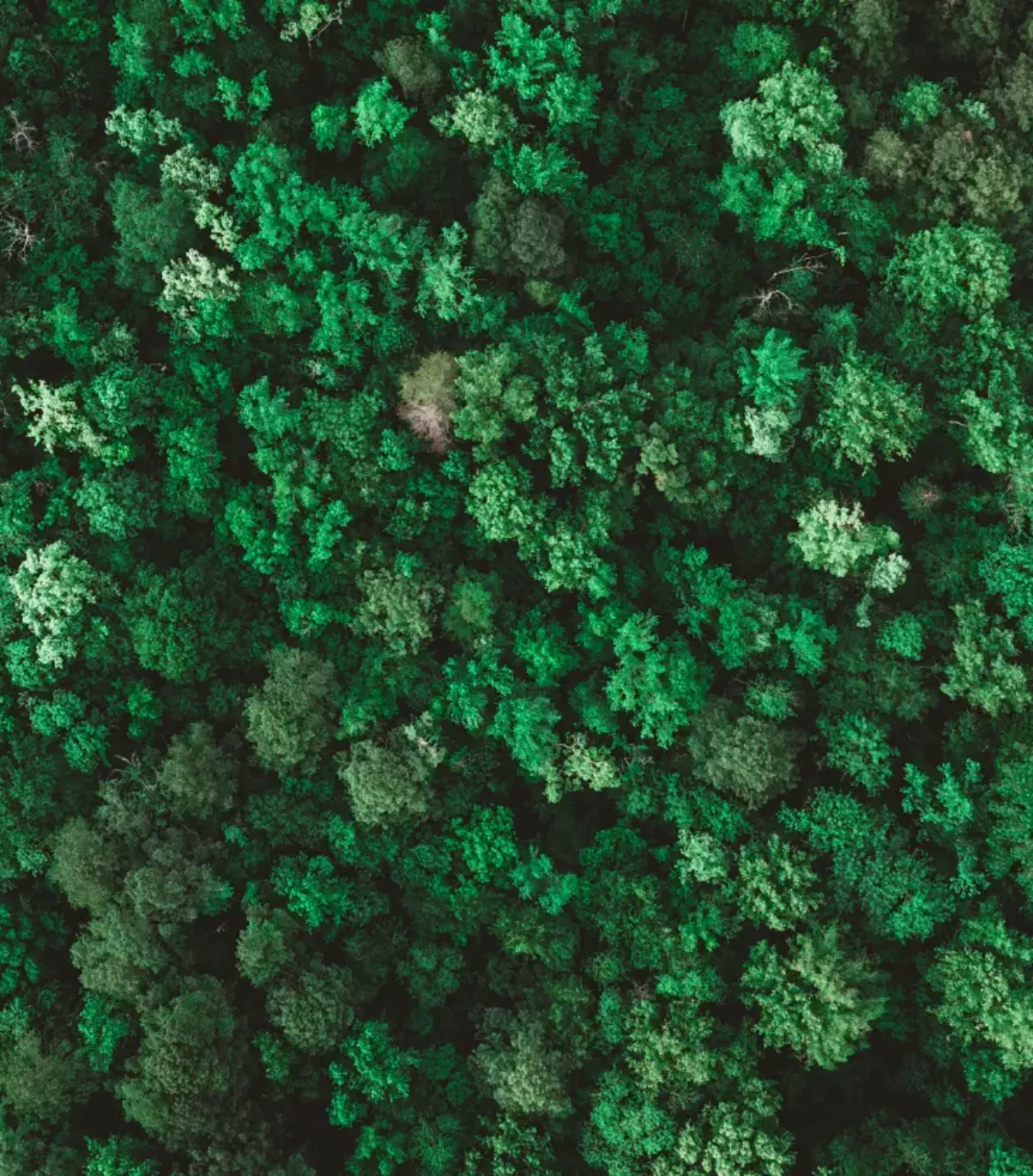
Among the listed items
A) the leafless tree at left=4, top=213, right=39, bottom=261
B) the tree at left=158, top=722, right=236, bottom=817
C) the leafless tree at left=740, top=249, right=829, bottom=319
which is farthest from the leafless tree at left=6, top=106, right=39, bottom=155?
the leafless tree at left=740, top=249, right=829, bottom=319

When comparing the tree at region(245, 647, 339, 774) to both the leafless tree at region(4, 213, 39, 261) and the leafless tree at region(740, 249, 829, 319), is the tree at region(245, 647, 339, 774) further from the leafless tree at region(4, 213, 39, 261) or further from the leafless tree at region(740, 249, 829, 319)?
the leafless tree at region(740, 249, 829, 319)

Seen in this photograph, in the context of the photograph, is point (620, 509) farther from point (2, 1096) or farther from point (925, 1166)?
point (2, 1096)

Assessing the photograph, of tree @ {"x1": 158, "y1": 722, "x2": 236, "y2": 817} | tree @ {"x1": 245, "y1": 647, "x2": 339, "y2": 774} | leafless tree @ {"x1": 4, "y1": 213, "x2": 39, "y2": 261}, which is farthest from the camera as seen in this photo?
leafless tree @ {"x1": 4, "y1": 213, "x2": 39, "y2": 261}

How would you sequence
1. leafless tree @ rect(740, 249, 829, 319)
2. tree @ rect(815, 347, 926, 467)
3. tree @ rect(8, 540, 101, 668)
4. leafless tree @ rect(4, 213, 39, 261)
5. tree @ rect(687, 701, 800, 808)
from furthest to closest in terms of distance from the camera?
1. leafless tree @ rect(740, 249, 829, 319)
2. leafless tree @ rect(4, 213, 39, 261)
3. tree @ rect(815, 347, 926, 467)
4. tree @ rect(687, 701, 800, 808)
5. tree @ rect(8, 540, 101, 668)

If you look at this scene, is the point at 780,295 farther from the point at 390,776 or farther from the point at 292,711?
the point at 292,711

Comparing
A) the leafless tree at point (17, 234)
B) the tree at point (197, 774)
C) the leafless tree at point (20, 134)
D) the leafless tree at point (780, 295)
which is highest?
the leafless tree at point (780, 295)

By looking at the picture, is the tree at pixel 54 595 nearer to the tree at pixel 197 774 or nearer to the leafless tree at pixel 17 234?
the tree at pixel 197 774

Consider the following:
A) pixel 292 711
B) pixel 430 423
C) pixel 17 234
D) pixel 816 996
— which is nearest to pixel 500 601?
pixel 430 423

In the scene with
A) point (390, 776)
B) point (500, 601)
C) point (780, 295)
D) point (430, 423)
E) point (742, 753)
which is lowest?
point (390, 776)

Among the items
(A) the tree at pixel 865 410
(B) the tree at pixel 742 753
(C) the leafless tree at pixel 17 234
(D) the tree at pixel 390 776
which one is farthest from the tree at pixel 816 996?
(C) the leafless tree at pixel 17 234
